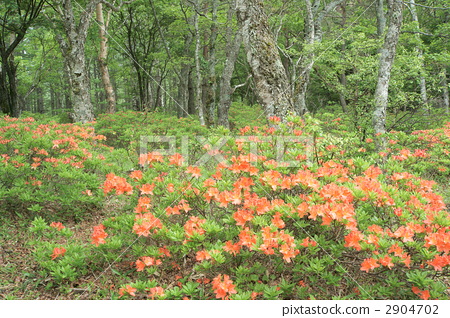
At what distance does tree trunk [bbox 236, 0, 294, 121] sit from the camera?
4.56 m

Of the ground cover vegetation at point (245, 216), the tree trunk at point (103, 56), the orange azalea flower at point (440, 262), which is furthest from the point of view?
the tree trunk at point (103, 56)

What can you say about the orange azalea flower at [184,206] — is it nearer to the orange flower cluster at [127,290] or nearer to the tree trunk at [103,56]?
the orange flower cluster at [127,290]

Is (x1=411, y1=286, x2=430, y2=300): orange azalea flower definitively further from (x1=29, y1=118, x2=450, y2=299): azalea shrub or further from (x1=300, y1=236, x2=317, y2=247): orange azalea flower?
(x1=300, y1=236, x2=317, y2=247): orange azalea flower

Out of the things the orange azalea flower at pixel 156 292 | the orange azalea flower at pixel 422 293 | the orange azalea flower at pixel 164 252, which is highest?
the orange azalea flower at pixel 164 252

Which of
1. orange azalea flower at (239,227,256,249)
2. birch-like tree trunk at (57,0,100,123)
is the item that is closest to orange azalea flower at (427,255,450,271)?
orange azalea flower at (239,227,256,249)

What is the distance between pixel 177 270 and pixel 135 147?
10.9 feet

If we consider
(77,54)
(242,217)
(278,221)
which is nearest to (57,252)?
(242,217)

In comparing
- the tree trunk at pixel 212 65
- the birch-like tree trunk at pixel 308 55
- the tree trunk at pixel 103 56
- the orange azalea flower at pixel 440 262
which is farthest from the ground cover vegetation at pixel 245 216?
the tree trunk at pixel 103 56

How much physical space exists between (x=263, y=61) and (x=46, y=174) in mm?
3386

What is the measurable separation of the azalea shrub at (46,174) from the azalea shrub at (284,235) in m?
1.13

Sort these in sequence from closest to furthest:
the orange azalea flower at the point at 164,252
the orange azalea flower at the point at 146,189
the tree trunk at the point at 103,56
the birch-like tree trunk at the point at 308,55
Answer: the orange azalea flower at the point at 164,252 → the orange azalea flower at the point at 146,189 → the birch-like tree trunk at the point at 308,55 → the tree trunk at the point at 103,56

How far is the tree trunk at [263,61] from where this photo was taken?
4.56 m

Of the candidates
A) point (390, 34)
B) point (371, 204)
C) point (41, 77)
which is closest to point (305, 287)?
point (371, 204)

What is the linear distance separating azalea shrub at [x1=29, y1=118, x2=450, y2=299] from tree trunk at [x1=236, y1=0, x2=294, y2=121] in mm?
1522
